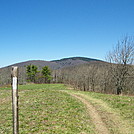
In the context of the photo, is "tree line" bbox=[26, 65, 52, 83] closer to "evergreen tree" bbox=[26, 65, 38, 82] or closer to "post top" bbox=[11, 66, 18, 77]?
"evergreen tree" bbox=[26, 65, 38, 82]

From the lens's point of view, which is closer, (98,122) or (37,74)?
(98,122)

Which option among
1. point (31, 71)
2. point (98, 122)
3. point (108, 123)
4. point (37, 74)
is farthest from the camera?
point (37, 74)

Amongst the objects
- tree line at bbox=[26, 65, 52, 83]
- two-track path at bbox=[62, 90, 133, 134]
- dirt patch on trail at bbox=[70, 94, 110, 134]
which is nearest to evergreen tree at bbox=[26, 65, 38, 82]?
tree line at bbox=[26, 65, 52, 83]

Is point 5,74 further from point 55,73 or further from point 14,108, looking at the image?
point 14,108

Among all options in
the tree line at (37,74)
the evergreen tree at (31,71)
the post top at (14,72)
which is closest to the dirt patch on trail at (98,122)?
the post top at (14,72)

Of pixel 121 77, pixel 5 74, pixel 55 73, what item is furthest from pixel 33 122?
pixel 5 74

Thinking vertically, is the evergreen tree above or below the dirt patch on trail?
above

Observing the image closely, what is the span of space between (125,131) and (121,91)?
718 inches

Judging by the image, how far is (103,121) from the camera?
9.12 m

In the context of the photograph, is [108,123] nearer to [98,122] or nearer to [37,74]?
[98,122]

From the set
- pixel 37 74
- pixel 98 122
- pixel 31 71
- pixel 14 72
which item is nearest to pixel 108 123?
pixel 98 122

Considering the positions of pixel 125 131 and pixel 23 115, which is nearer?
pixel 125 131

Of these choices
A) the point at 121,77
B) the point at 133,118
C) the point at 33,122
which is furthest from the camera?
the point at 121,77

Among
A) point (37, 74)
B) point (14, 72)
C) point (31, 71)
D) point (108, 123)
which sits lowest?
point (108, 123)
